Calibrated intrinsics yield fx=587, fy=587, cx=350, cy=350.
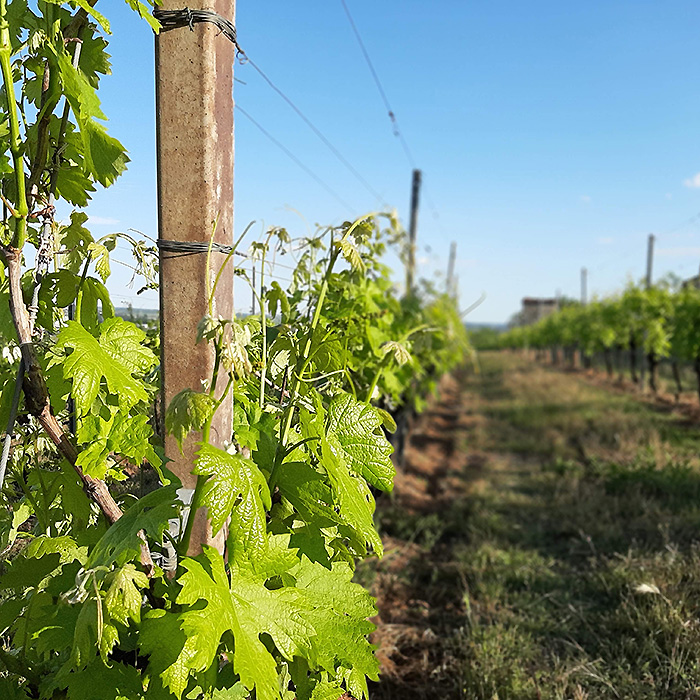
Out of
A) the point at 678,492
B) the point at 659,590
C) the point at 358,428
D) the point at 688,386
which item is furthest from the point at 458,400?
the point at 358,428

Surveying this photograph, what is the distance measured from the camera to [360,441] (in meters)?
1.42

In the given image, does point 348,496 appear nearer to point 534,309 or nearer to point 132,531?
point 132,531

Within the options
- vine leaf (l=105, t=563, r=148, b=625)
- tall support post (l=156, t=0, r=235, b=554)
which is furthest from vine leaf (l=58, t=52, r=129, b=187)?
vine leaf (l=105, t=563, r=148, b=625)

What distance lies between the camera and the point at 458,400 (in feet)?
58.4

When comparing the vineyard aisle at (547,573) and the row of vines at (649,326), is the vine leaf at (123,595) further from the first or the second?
the row of vines at (649,326)

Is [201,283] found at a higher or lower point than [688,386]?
higher

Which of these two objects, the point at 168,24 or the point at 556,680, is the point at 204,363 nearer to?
the point at 168,24

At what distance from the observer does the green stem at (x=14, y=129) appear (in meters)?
1.06

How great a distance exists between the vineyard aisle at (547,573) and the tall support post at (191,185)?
2.04 meters

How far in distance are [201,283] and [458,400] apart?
16854mm

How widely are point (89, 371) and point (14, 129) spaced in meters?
0.48

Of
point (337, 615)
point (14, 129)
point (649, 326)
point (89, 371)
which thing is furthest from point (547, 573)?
point (649, 326)

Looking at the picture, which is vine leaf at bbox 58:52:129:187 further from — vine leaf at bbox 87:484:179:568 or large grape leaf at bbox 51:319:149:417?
vine leaf at bbox 87:484:179:568

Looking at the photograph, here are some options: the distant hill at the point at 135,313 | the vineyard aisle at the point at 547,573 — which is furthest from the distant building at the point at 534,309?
the distant hill at the point at 135,313
